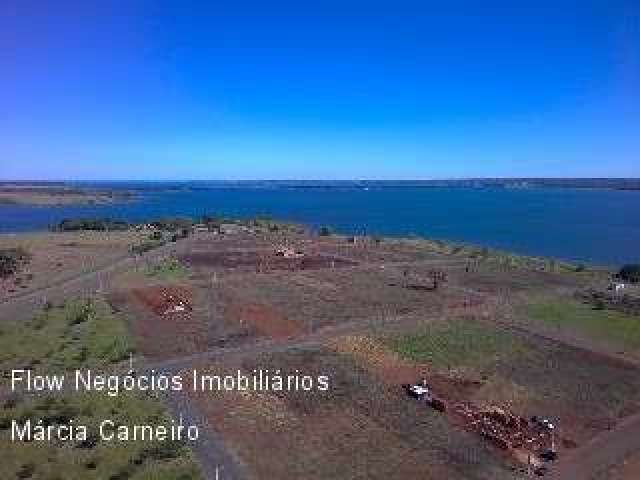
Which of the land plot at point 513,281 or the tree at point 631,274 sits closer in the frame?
the land plot at point 513,281

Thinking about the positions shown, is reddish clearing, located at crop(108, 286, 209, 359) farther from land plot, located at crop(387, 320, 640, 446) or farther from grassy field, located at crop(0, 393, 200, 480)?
land plot, located at crop(387, 320, 640, 446)

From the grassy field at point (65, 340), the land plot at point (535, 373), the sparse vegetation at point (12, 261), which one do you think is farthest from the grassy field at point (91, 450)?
the sparse vegetation at point (12, 261)

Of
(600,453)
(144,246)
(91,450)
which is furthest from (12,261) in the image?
(600,453)

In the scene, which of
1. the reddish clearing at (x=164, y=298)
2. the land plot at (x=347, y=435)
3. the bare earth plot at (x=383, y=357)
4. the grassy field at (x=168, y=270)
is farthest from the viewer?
the grassy field at (x=168, y=270)

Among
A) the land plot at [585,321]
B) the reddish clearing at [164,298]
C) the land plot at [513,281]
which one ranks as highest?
the reddish clearing at [164,298]

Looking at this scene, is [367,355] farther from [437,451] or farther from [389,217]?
[389,217]

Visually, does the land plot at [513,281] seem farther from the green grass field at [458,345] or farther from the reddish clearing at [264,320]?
the reddish clearing at [264,320]

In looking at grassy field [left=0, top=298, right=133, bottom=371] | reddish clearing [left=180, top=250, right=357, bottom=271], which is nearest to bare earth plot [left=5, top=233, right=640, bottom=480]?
reddish clearing [left=180, top=250, right=357, bottom=271]

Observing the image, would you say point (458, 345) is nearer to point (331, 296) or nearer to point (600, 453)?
point (600, 453)
